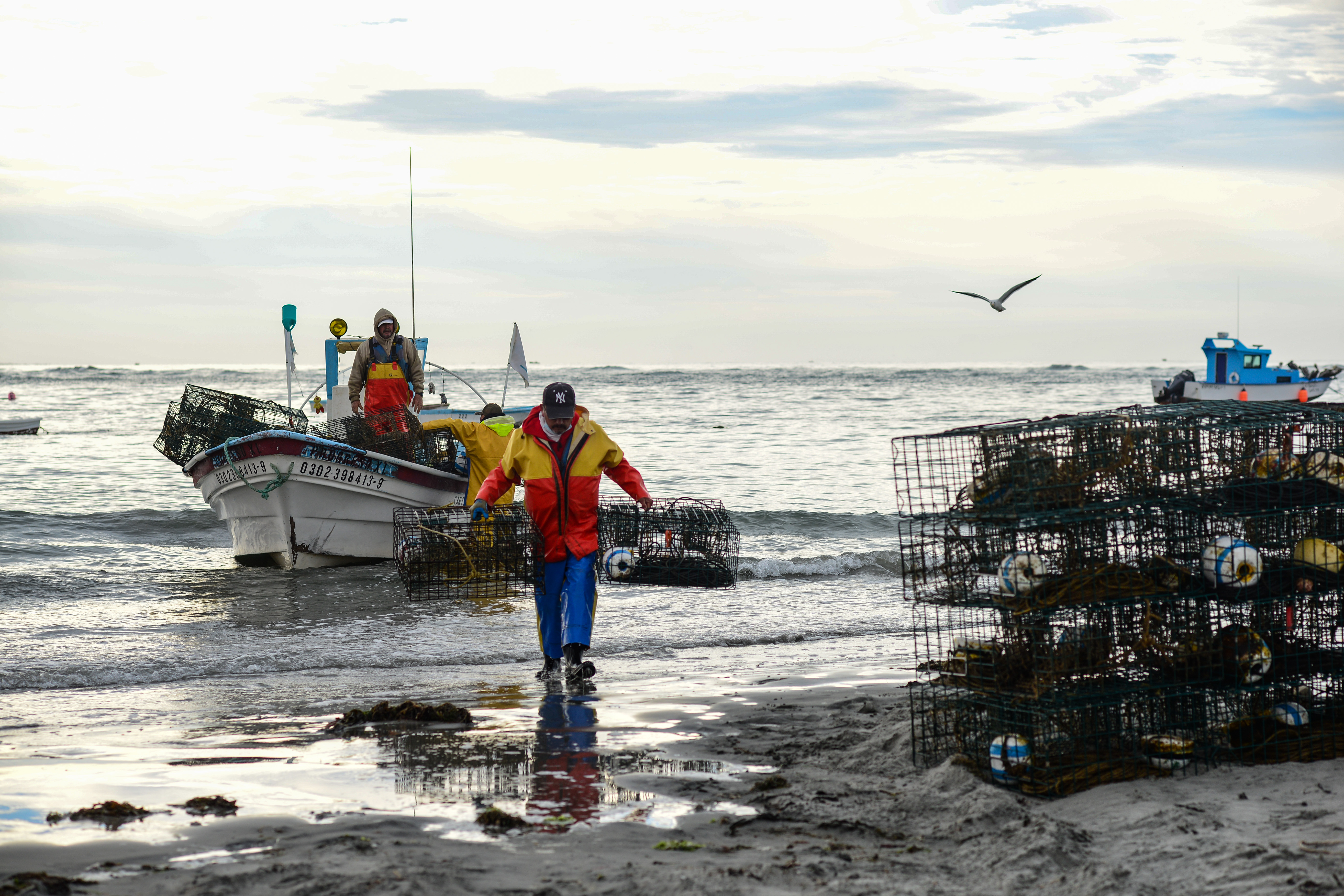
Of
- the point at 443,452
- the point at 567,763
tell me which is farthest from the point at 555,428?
the point at 443,452

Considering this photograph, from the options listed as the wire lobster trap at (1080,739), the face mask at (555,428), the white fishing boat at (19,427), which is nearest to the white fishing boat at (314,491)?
the face mask at (555,428)

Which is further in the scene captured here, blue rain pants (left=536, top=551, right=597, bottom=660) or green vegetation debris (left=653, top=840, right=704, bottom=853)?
blue rain pants (left=536, top=551, right=597, bottom=660)

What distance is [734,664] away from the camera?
814 centimetres

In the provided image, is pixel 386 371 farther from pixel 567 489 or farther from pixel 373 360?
pixel 567 489

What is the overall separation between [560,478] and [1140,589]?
3.40 m

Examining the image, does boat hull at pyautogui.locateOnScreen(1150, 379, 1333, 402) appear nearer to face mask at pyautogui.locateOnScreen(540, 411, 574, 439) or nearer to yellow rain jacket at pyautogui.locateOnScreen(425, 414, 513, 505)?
yellow rain jacket at pyautogui.locateOnScreen(425, 414, 513, 505)

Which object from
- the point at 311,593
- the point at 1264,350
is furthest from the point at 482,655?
the point at 1264,350

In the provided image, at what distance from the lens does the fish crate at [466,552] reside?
24.2ft

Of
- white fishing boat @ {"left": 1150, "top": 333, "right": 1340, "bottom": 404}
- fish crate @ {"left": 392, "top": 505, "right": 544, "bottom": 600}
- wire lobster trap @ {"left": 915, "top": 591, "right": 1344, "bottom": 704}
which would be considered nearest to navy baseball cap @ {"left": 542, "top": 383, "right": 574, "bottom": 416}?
fish crate @ {"left": 392, "top": 505, "right": 544, "bottom": 600}

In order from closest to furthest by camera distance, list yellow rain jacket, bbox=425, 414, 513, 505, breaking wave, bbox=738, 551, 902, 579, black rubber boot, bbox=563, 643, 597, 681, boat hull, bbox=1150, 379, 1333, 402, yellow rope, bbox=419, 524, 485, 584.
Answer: black rubber boot, bbox=563, 643, 597, 681
yellow rope, bbox=419, 524, 485, 584
yellow rain jacket, bbox=425, 414, 513, 505
breaking wave, bbox=738, 551, 902, 579
boat hull, bbox=1150, 379, 1333, 402

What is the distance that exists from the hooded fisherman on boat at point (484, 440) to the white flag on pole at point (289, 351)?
244 centimetres

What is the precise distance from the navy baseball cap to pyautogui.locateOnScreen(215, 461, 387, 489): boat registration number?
6261mm

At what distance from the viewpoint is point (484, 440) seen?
11344 mm

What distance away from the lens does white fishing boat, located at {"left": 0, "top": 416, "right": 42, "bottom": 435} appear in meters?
38.6
